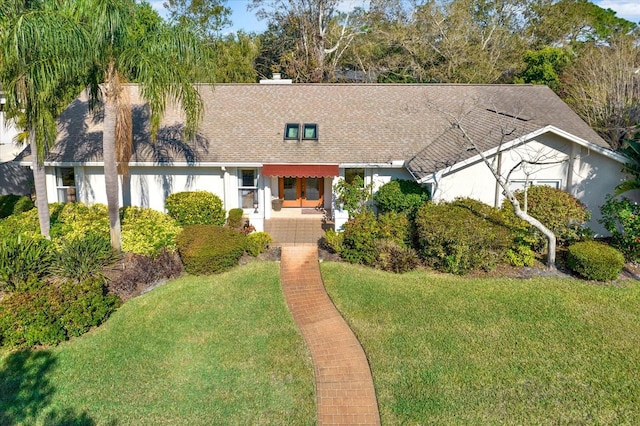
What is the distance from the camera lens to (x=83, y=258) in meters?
17.6

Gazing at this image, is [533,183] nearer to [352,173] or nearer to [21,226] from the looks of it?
[352,173]

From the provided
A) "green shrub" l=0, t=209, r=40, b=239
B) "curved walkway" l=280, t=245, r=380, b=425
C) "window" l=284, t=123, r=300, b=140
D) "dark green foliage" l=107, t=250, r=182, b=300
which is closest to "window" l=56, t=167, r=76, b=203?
"green shrub" l=0, t=209, r=40, b=239

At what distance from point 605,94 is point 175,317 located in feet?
103

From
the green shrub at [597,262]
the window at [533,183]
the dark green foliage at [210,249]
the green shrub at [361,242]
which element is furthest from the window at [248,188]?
the green shrub at [597,262]

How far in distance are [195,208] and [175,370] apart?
37.8 ft

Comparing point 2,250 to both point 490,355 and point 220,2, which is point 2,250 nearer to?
point 490,355

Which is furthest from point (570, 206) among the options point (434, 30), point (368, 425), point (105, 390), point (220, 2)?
point (220, 2)

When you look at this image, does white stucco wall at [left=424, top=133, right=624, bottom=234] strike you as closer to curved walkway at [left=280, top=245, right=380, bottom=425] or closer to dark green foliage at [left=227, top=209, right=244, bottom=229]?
curved walkway at [left=280, top=245, right=380, bottom=425]

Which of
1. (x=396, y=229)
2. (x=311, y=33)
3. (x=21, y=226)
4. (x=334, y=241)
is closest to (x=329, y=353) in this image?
(x=334, y=241)

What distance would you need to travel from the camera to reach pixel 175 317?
1571cm

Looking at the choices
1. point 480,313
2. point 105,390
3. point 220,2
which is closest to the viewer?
point 105,390

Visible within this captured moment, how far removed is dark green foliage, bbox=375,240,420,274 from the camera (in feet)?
62.4

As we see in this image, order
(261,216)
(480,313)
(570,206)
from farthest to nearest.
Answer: (261,216) → (570,206) → (480,313)

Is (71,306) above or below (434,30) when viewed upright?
below
